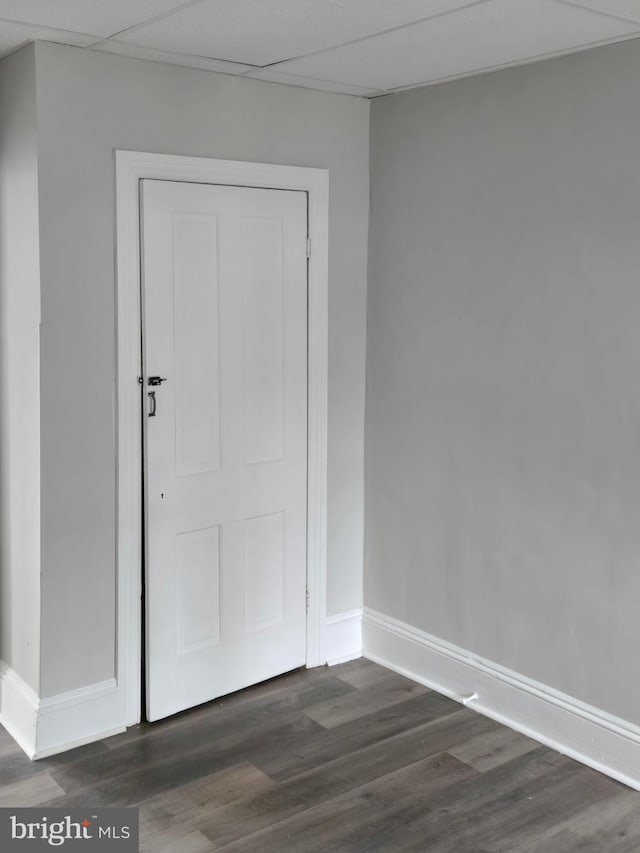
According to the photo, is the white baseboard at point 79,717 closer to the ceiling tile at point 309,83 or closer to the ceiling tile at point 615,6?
the ceiling tile at point 309,83

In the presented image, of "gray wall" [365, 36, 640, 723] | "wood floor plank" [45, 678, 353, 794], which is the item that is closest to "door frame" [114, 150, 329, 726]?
"wood floor plank" [45, 678, 353, 794]

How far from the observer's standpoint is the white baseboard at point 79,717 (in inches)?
128

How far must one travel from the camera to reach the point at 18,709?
11.0ft

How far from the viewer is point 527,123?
3299mm

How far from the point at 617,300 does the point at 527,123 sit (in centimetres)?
71

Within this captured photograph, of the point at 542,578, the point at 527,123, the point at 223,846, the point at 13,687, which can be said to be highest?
the point at 527,123

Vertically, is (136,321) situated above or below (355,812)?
above

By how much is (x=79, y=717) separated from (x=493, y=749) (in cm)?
143

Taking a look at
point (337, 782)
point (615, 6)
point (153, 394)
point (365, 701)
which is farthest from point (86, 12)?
point (365, 701)

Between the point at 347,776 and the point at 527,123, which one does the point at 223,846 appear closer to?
the point at 347,776

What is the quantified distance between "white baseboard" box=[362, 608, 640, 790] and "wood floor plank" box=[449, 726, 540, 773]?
0.05m

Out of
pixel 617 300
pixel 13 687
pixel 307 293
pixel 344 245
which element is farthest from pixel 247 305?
pixel 13 687

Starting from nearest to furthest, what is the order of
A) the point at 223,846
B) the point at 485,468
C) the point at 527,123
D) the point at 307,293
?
1. the point at 223,846
2. the point at 527,123
3. the point at 485,468
4. the point at 307,293

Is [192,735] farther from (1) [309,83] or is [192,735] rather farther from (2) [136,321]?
(1) [309,83]
